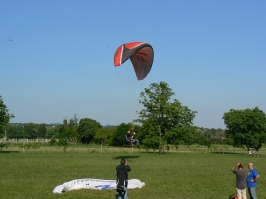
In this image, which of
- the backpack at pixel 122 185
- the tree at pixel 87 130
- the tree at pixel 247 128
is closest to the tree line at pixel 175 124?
the tree at pixel 247 128

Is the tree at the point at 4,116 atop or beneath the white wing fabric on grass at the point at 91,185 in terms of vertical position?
atop

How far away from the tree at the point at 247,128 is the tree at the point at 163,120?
6443mm

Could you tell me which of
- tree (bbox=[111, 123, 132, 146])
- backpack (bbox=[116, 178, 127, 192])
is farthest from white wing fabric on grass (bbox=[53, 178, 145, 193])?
tree (bbox=[111, 123, 132, 146])

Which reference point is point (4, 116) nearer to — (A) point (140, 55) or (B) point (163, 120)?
(B) point (163, 120)

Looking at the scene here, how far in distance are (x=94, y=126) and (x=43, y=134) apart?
51.6m

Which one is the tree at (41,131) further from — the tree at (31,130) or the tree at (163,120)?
the tree at (163,120)

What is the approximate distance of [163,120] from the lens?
Result: 56.0m

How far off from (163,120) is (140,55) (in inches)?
1399

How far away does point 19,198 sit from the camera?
14.8 metres

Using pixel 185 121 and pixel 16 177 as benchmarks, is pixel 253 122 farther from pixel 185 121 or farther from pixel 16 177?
pixel 16 177

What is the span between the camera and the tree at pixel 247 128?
56094 mm

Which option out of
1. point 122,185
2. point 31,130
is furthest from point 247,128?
point 31,130

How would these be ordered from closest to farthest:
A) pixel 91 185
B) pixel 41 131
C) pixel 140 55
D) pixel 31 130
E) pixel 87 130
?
pixel 91 185, pixel 140 55, pixel 87 130, pixel 41 131, pixel 31 130

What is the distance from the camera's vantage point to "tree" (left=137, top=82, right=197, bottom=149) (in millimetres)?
54812
